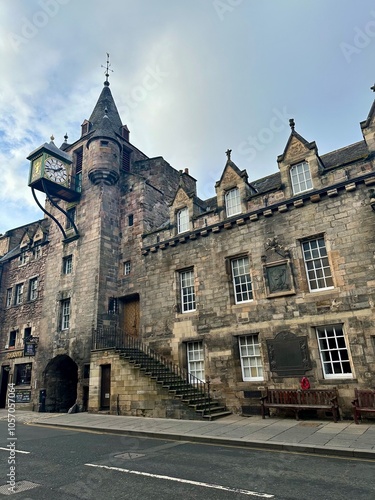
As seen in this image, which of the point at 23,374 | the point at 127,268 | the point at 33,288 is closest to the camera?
the point at 127,268

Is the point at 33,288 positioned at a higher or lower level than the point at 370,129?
lower

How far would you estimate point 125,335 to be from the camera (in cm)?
1961

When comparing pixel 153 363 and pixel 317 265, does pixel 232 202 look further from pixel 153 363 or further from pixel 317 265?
pixel 153 363

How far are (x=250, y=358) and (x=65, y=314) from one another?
492 inches

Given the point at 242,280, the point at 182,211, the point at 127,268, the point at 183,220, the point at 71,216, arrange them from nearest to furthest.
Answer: the point at 242,280, the point at 183,220, the point at 182,211, the point at 127,268, the point at 71,216

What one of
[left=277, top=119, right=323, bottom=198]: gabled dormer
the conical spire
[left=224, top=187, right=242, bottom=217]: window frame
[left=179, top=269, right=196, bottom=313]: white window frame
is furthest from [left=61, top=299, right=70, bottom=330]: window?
[left=277, top=119, right=323, bottom=198]: gabled dormer

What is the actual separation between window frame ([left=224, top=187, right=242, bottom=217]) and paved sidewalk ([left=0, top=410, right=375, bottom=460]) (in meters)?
9.06

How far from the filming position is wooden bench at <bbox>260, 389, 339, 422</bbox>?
1103 centimetres

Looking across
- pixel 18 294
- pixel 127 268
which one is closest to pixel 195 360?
pixel 127 268

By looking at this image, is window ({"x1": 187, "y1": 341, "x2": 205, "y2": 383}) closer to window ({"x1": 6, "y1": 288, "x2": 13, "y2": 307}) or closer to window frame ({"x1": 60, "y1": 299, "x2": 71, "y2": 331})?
window frame ({"x1": 60, "y1": 299, "x2": 71, "y2": 331})

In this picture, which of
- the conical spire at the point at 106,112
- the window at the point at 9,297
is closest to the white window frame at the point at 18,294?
the window at the point at 9,297

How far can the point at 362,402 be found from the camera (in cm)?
1077

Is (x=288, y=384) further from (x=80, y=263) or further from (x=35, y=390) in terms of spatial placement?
(x=35, y=390)

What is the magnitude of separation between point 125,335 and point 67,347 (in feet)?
11.7
